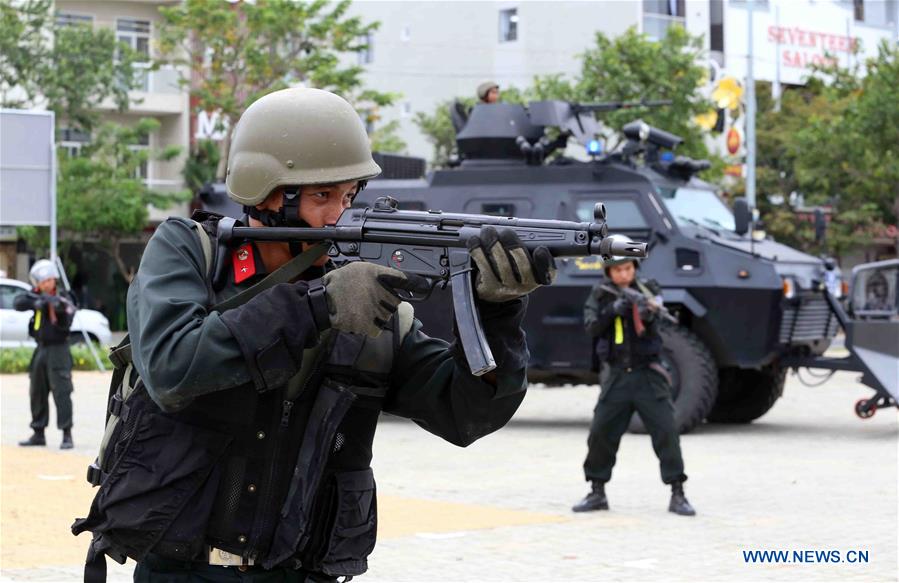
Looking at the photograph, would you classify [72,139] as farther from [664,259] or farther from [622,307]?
[622,307]

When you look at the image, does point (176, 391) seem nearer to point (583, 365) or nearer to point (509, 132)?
point (583, 365)

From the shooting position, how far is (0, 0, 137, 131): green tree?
33844 millimetres

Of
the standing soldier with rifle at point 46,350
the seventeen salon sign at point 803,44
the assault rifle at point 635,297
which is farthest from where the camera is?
the seventeen salon sign at point 803,44

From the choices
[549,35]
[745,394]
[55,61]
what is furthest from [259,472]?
[549,35]

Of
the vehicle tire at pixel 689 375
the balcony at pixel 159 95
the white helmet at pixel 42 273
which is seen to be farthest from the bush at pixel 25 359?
the balcony at pixel 159 95

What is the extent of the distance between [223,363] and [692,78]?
101ft

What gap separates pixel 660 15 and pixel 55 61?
18213 mm

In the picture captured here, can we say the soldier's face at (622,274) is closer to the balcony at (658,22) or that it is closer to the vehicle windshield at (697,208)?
the vehicle windshield at (697,208)

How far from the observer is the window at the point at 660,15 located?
1713 inches

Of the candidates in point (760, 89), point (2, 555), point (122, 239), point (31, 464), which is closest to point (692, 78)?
point (760, 89)

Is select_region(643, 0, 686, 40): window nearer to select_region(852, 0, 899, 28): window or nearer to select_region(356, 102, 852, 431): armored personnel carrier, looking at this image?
select_region(852, 0, 899, 28): window

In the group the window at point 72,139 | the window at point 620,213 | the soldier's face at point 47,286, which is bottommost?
the soldier's face at point 47,286

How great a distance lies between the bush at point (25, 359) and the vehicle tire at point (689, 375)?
1180 centimetres

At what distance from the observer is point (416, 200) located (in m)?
15.5
